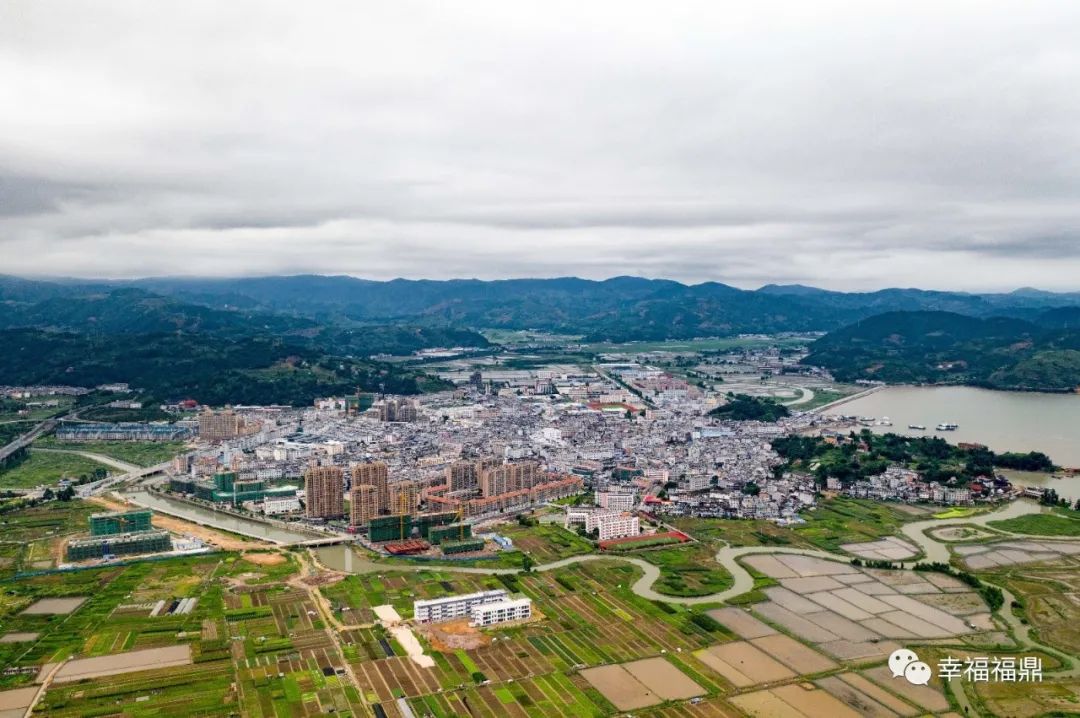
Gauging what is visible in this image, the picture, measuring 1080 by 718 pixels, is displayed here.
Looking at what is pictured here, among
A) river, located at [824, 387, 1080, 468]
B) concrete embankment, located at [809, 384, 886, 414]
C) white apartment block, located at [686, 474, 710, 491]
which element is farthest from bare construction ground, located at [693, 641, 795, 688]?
concrete embankment, located at [809, 384, 886, 414]

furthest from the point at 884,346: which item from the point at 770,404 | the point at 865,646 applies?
the point at 865,646

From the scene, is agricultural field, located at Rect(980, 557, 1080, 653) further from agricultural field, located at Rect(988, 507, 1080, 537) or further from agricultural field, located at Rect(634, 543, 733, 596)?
agricultural field, located at Rect(634, 543, 733, 596)

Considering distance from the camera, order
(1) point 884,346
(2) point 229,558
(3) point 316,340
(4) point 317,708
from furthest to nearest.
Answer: (3) point 316,340 < (1) point 884,346 < (2) point 229,558 < (4) point 317,708

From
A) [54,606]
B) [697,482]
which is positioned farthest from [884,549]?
[54,606]

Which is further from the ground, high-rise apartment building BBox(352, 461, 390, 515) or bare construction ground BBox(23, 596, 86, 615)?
high-rise apartment building BBox(352, 461, 390, 515)

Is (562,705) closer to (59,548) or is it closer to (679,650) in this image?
(679,650)

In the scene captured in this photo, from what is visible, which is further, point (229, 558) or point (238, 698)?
point (229, 558)

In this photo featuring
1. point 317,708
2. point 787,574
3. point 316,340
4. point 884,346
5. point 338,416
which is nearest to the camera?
point 317,708

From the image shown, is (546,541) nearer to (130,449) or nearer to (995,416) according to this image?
(130,449)
